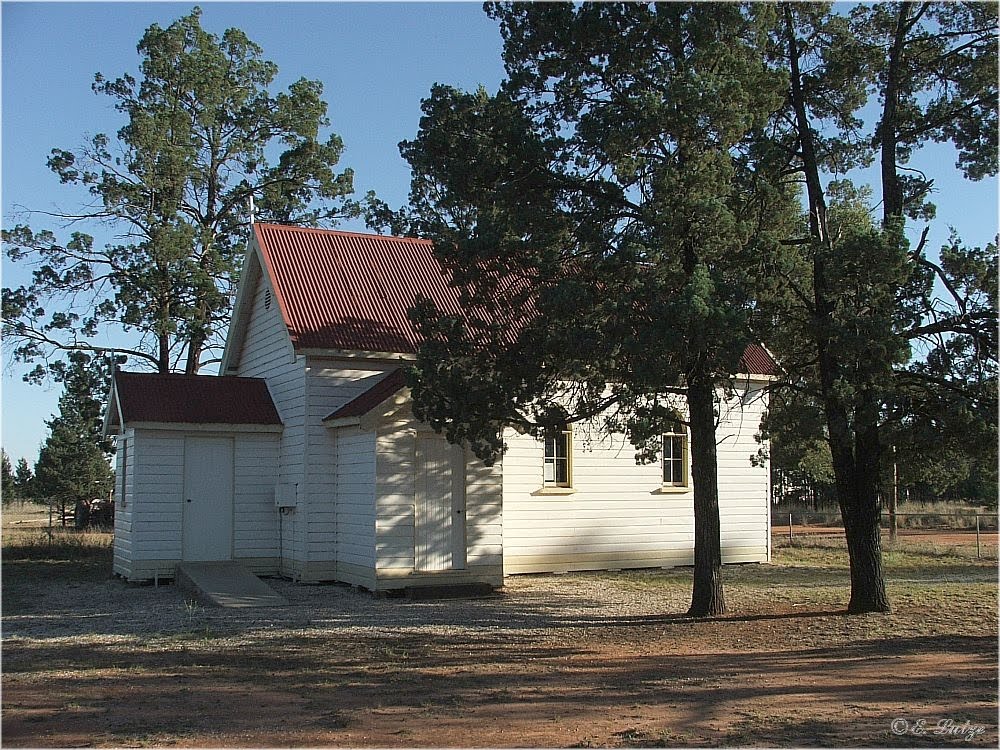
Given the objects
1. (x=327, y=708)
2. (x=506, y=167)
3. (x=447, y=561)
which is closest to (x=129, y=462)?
(x=447, y=561)

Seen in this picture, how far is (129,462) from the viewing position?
776 inches

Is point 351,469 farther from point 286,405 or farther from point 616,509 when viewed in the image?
point 616,509

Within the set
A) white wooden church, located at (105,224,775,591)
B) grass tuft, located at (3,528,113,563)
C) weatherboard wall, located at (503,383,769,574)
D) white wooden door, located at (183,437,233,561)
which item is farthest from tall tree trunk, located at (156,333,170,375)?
weatherboard wall, located at (503,383,769,574)

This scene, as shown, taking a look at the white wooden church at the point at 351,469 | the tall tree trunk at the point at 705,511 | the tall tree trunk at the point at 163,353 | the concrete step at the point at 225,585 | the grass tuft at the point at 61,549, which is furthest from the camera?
the tall tree trunk at the point at 163,353

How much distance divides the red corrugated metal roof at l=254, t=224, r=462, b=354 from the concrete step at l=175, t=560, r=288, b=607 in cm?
423

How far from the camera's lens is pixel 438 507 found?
1750 cm

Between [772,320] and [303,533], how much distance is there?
30.5 feet

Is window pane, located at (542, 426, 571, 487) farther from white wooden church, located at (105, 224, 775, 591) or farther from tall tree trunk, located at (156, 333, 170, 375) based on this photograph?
tall tree trunk, located at (156, 333, 170, 375)

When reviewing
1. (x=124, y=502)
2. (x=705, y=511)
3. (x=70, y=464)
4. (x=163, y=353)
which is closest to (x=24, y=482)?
(x=70, y=464)

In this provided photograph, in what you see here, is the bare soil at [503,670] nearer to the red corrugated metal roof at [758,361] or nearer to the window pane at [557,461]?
the window pane at [557,461]

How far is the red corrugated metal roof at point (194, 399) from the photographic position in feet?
63.1

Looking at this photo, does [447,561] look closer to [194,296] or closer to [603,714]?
[603,714]

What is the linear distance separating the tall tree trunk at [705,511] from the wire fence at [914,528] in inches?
617

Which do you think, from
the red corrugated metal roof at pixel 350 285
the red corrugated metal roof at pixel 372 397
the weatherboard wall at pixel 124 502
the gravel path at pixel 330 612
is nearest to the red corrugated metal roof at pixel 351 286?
the red corrugated metal roof at pixel 350 285
